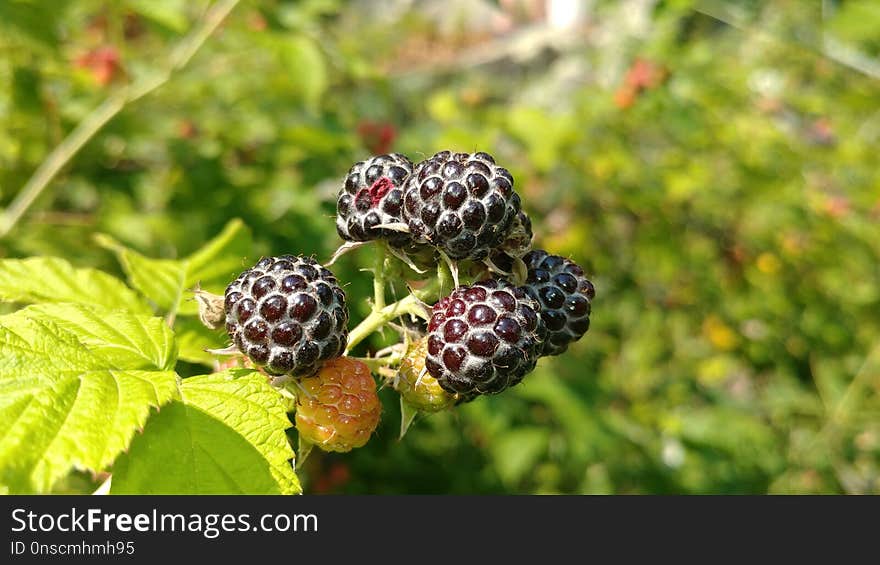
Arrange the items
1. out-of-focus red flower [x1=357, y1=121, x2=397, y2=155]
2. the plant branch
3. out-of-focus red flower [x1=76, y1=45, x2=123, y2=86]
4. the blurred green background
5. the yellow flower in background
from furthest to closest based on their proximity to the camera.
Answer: the yellow flower in background → out-of-focus red flower [x1=357, y1=121, x2=397, y2=155] → out-of-focus red flower [x1=76, y1=45, x2=123, y2=86] → the blurred green background → the plant branch

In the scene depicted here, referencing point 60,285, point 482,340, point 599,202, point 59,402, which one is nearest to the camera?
point 59,402

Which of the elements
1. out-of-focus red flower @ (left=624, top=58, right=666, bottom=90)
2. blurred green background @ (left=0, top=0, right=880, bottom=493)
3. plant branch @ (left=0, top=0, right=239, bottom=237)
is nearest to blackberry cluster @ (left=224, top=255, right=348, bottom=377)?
blurred green background @ (left=0, top=0, right=880, bottom=493)

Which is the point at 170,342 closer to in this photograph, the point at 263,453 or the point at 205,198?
the point at 263,453

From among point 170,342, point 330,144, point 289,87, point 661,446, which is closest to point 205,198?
point 330,144

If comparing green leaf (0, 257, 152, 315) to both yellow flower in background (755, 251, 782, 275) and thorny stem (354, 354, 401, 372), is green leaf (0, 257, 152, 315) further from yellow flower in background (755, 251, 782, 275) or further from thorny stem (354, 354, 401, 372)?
yellow flower in background (755, 251, 782, 275)

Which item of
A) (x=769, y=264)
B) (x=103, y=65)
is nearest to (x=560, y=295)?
(x=103, y=65)

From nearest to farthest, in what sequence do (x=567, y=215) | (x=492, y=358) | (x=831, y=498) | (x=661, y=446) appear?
(x=492, y=358) → (x=831, y=498) → (x=661, y=446) → (x=567, y=215)

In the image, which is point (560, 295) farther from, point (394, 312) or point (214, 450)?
point (214, 450)
